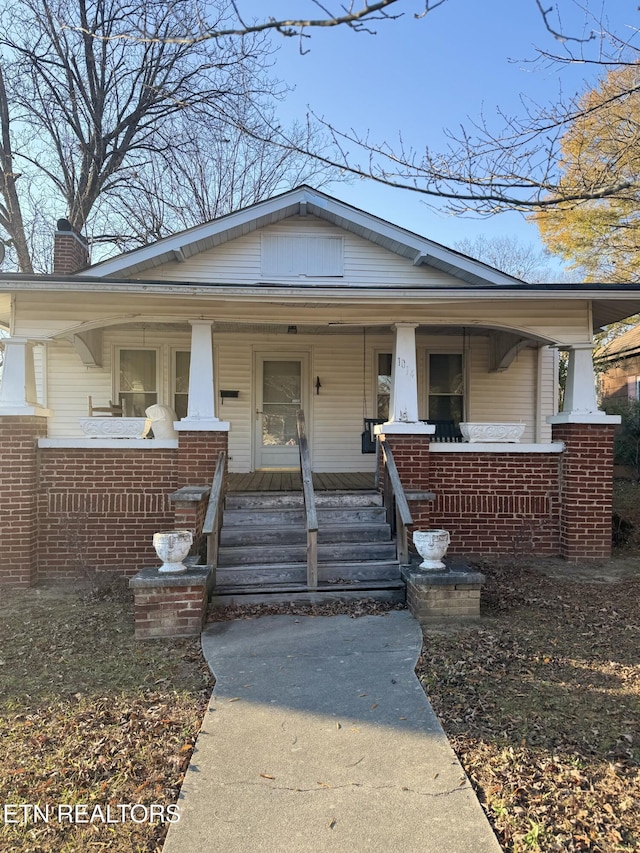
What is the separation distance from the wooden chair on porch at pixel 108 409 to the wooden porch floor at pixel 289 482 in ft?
6.91

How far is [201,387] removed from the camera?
21.2ft

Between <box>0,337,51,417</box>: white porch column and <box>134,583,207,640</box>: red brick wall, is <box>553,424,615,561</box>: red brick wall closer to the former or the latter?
<box>134,583,207,640</box>: red brick wall

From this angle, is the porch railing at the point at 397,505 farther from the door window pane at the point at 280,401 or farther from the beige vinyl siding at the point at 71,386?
the beige vinyl siding at the point at 71,386

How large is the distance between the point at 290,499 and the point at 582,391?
3.98m

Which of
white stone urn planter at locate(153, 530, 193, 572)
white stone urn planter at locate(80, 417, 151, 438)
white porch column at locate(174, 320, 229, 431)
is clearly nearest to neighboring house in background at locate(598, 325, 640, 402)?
white porch column at locate(174, 320, 229, 431)

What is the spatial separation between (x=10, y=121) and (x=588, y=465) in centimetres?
1724

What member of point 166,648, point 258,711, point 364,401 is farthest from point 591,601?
point 364,401

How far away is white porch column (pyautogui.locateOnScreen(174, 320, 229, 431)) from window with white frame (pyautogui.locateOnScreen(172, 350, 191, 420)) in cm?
305

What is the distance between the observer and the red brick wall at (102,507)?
6.36 m

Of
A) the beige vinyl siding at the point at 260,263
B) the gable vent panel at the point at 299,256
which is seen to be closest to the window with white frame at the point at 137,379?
the beige vinyl siding at the point at 260,263

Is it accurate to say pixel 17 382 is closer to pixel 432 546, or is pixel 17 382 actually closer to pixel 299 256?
pixel 299 256

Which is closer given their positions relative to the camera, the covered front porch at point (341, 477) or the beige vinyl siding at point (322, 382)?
the covered front porch at point (341, 477)

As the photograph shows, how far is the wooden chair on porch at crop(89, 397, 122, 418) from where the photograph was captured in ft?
28.2

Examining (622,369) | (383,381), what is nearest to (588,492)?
(383,381)
